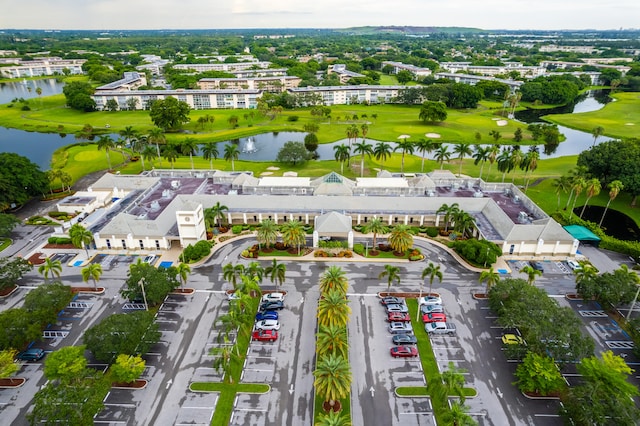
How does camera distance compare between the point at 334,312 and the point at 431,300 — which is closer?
the point at 334,312

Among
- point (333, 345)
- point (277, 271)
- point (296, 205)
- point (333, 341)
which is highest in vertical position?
point (333, 341)

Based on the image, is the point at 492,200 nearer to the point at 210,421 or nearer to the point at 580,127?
the point at 210,421

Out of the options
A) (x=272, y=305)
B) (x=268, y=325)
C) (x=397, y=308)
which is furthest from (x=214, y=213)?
(x=397, y=308)

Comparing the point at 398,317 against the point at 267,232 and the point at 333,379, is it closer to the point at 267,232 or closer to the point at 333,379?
the point at 333,379

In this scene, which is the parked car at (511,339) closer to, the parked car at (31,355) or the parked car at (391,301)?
the parked car at (391,301)

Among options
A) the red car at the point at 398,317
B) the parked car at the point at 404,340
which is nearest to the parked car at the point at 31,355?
the parked car at the point at 404,340

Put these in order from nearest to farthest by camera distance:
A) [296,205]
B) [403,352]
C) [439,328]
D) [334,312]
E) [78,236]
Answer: [334,312] < [403,352] < [439,328] < [78,236] < [296,205]

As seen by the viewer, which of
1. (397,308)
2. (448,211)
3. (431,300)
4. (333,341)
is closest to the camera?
(333,341)

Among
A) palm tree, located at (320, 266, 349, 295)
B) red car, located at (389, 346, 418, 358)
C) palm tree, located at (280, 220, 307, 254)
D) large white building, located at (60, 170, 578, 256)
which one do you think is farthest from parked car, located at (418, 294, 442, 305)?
palm tree, located at (280, 220, 307, 254)

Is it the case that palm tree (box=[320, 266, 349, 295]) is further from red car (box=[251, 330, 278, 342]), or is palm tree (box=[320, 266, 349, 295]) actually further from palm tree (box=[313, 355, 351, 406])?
palm tree (box=[313, 355, 351, 406])
